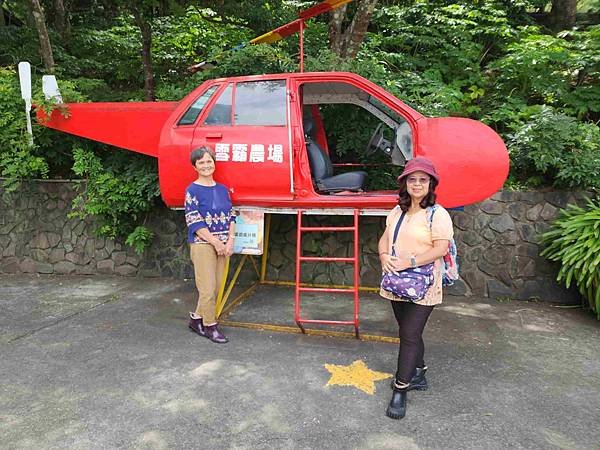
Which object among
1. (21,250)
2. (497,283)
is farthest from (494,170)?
(21,250)

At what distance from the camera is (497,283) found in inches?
194

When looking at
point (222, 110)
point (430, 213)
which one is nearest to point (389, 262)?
point (430, 213)

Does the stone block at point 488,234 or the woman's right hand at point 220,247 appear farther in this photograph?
the stone block at point 488,234

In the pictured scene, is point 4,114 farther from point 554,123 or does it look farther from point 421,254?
point 554,123

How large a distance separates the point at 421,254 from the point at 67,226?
192 inches

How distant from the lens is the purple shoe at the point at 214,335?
386 cm

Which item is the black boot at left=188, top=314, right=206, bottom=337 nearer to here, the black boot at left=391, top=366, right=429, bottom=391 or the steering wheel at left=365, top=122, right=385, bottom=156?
the black boot at left=391, top=366, right=429, bottom=391

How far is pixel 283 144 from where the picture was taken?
3.95m

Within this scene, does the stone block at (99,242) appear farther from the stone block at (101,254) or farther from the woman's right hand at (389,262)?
the woman's right hand at (389,262)

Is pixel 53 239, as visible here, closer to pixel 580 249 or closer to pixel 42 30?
pixel 42 30

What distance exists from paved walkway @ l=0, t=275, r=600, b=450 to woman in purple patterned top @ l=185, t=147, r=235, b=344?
0.86 feet

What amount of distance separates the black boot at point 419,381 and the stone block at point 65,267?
4.58 metres

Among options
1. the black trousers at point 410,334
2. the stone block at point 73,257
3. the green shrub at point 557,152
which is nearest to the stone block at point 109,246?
the stone block at point 73,257

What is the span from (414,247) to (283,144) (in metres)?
1.69
